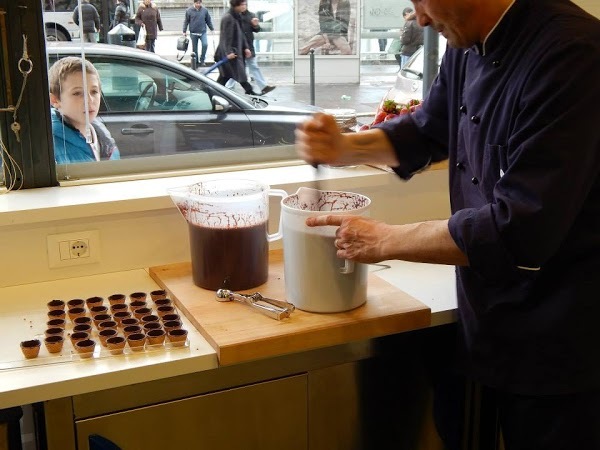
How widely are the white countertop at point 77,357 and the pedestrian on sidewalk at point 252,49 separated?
2.31ft

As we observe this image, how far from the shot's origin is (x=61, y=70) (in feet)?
6.34

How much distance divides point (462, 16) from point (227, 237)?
2.19 ft

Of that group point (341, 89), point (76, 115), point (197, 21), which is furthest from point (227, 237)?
point (341, 89)

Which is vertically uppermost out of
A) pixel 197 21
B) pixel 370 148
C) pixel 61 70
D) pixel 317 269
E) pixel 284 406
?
pixel 197 21

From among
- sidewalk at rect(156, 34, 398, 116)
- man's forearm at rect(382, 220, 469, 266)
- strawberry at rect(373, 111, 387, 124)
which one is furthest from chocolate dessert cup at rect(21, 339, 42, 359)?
strawberry at rect(373, 111, 387, 124)

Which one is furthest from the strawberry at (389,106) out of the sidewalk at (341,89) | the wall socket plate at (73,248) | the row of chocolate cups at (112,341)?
the row of chocolate cups at (112,341)

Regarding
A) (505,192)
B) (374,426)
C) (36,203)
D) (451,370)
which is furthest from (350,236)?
(36,203)

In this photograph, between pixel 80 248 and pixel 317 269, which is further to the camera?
pixel 80 248

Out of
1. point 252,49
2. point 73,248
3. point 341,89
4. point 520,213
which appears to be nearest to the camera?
point 520,213

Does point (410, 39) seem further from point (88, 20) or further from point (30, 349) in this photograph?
point (30, 349)

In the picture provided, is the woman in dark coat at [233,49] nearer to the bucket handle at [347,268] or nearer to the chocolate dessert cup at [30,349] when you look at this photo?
the bucket handle at [347,268]

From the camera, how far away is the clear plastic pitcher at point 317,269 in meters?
1.57

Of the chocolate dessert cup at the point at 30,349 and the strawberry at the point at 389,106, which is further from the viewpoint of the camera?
the strawberry at the point at 389,106

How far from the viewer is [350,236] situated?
58.6 inches
